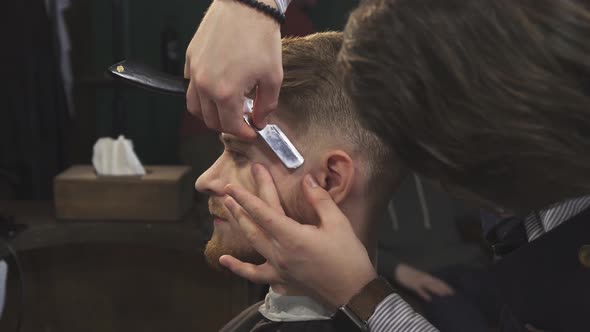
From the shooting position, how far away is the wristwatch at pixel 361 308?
1.03 m

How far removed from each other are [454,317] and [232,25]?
151cm

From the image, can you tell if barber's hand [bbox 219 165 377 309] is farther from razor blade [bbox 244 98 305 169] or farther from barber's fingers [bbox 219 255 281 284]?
razor blade [bbox 244 98 305 169]

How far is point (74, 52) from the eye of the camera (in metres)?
3.40

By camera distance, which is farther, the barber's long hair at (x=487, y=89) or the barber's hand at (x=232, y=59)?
the barber's hand at (x=232, y=59)

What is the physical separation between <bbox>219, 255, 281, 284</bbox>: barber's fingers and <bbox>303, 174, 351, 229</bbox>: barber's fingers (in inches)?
5.4

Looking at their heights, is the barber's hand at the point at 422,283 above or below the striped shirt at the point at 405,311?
below

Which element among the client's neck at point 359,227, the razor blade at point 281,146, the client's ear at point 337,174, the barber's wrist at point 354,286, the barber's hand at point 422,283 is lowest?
the barber's hand at point 422,283

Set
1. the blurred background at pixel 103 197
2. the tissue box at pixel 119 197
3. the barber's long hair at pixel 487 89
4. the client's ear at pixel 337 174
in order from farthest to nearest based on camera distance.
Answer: the tissue box at pixel 119 197 → the blurred background at pixel 103 197 → the client's ear at pixel 337 174 → the barber's long hair at pixel 487 89

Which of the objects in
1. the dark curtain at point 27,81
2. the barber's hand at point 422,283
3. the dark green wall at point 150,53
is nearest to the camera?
the barber's hand at point 422,283

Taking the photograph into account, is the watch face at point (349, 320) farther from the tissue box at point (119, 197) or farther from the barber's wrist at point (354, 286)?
the tissue box at point (119, 197)

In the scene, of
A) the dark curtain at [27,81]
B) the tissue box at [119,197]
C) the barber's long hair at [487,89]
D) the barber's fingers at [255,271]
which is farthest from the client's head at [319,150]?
the dark curtain at [27,81]

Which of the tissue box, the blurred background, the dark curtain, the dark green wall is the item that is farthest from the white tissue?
the dark green wall

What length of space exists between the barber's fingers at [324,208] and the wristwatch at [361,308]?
4.4 inches

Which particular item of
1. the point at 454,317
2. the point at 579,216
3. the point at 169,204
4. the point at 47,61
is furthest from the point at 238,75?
the point at 47,61
